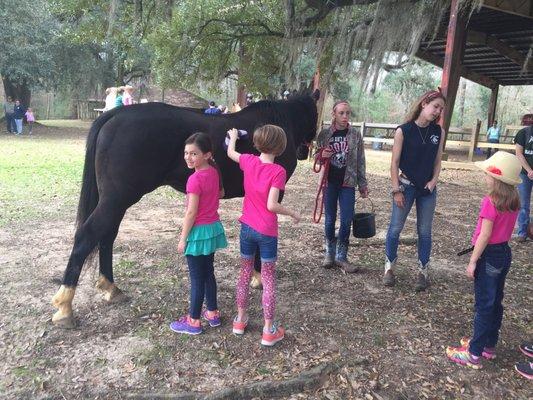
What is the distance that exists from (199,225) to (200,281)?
0.41 meters

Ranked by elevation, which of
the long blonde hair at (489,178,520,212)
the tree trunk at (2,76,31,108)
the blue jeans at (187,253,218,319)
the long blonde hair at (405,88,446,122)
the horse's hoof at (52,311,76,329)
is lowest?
the horse's hoof at (52,311,76,329)

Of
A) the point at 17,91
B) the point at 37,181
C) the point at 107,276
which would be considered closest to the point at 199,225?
the point at 107,276

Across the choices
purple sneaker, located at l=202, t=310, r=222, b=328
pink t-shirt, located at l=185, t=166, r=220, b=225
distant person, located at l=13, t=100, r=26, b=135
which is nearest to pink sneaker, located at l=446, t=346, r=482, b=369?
purple sneaker, located at l=202, t=310, r=222, b=328

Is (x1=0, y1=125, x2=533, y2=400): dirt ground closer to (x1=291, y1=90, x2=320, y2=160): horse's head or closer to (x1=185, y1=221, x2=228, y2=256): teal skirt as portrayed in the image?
(x1=185, y1=221, x2=228, y2=256): teal skirt

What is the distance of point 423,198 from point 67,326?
312 cm

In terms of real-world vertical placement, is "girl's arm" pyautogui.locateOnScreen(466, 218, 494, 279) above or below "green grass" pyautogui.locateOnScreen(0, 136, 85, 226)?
above

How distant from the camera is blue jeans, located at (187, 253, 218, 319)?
9.53 feet

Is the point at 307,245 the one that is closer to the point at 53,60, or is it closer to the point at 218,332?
the point at 218,332

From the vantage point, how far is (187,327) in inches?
118

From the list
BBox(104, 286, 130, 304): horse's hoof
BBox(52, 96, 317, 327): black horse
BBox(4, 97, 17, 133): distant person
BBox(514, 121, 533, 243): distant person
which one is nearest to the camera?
BBox(52, 96, 317, 327): black horse

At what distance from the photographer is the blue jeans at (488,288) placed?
2.60 metres

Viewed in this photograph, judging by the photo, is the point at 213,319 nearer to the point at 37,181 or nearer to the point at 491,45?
the point at 37,181

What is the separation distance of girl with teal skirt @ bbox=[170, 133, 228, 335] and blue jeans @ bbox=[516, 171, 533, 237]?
441 centimetres

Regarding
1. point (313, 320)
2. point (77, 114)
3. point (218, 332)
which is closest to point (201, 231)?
point (218, 332)
